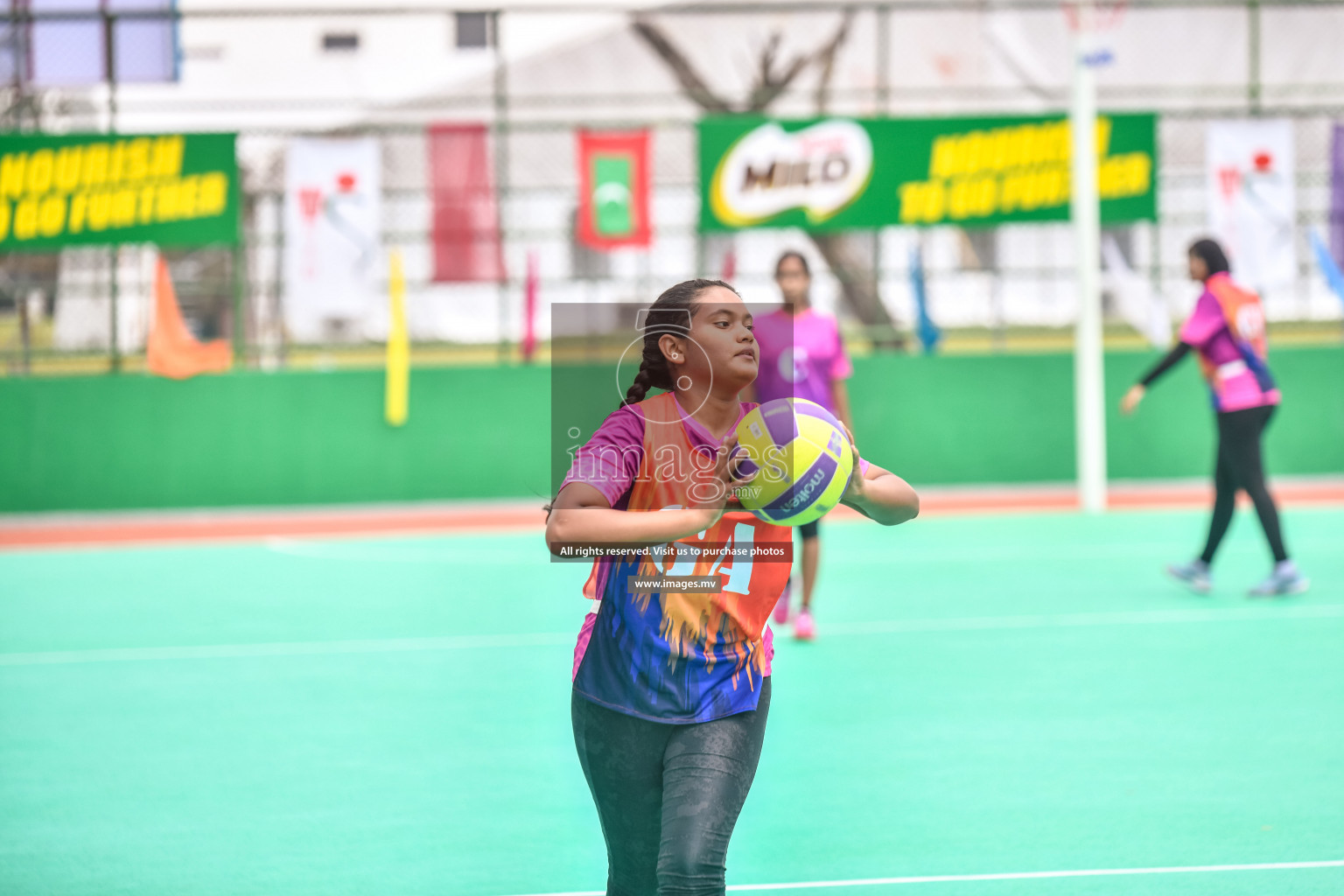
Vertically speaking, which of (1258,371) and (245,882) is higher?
(1258,371)

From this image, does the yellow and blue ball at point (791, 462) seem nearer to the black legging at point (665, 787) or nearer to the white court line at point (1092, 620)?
the black legging at point (665, 787)

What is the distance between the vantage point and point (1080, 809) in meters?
5.54

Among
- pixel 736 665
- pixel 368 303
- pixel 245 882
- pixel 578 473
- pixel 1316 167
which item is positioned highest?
pixel 1316 167

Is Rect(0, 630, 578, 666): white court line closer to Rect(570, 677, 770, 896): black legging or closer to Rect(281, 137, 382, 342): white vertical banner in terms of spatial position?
Rect(570, 677, 770, 896): black legging

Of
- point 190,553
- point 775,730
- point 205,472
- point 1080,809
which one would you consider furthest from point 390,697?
point 205,472

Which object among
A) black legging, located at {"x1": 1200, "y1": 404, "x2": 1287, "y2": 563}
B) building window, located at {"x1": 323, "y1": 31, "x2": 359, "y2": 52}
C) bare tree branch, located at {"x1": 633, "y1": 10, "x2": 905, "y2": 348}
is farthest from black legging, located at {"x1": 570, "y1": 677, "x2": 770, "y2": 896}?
building window, located at {"x1": 323, "y1": 31, "x2": 359, "y2": 52}

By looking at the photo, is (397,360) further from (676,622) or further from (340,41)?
(340,41)

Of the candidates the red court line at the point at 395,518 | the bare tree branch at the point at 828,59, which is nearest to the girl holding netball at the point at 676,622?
the red court line at the point at 395,518

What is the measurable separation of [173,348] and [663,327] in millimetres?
14279

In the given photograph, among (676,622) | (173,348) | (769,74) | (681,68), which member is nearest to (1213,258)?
(676,622)

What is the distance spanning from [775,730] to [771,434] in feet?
12.5

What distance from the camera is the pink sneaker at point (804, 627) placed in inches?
349

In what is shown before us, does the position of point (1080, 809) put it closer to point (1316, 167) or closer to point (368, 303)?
point (368, 303)

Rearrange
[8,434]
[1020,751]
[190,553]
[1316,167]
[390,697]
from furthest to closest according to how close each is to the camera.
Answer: [1316,167], [8,434], [190,553], [390,697], [1020,751]
